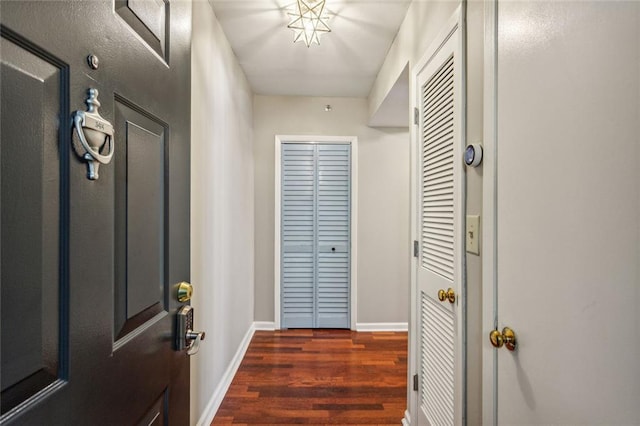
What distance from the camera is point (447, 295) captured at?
1.34m

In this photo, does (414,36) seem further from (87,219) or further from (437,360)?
(87,219)

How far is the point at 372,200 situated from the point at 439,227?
2059 millimetres

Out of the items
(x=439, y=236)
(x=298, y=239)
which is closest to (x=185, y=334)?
(x=439, y=236)

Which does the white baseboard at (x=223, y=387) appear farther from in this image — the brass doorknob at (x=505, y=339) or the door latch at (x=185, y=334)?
the brass doorknob at (x=505, y=339)

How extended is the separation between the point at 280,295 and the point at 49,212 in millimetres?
3234

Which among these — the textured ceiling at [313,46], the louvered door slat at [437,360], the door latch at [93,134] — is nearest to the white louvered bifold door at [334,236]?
the textured ceiling at [313,46]

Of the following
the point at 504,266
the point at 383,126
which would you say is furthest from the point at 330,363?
the point at 383,126

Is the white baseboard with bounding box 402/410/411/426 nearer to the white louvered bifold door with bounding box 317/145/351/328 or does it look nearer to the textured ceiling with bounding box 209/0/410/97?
the white louvered bifold door with bounding box 317/145/351/328

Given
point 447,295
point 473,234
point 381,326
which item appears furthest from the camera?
point 381,326

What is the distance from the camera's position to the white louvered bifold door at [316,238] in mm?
3545

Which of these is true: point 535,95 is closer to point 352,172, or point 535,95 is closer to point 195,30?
point 195,30

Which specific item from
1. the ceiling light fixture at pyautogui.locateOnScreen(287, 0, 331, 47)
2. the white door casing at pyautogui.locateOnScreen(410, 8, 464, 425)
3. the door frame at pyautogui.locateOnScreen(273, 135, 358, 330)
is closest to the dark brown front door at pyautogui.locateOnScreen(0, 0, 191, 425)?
the white door casing at pyautogui.locateOnScreen(410, 8, 464, 425)

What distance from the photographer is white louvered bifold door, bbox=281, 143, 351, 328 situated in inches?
140

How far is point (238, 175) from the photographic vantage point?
Answer: 2.79 metres
